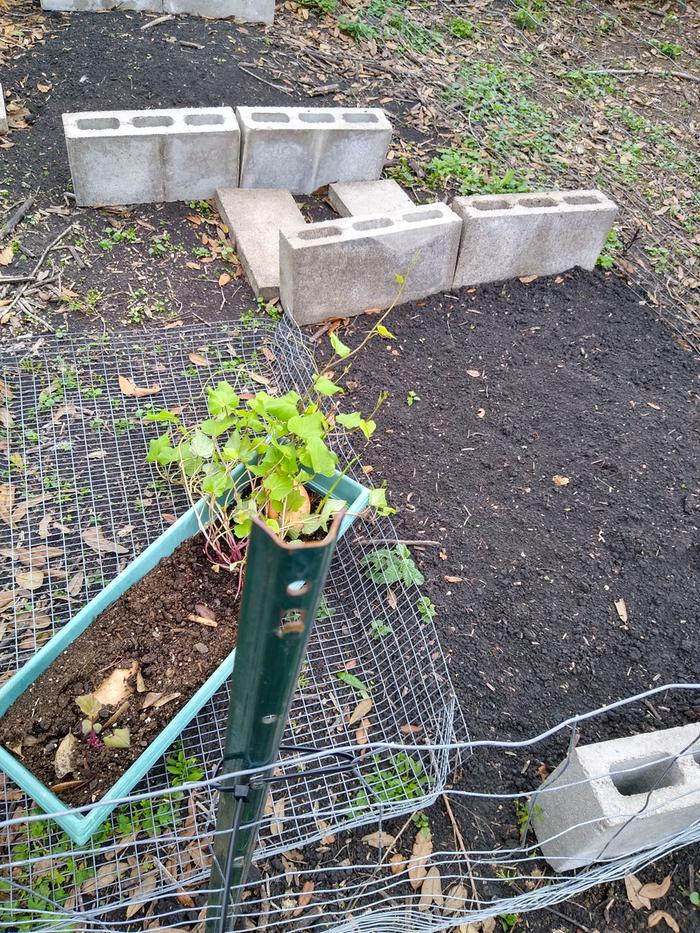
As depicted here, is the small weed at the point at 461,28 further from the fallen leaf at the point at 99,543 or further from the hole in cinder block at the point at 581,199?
the fallen leaf at the point at 99,543

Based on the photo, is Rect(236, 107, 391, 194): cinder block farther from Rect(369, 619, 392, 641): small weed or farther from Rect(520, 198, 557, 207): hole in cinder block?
Rect(369, 619, 392, 641): small weed

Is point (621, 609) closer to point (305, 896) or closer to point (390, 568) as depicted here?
point (390, 568)

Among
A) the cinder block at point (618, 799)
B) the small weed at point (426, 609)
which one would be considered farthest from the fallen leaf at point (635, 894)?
the small weed at point (426, 609)

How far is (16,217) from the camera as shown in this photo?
374cm

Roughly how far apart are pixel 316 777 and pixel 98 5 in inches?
214

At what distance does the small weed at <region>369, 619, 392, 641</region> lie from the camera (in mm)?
2459

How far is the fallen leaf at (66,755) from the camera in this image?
1.96m

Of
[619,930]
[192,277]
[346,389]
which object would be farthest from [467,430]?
[619,930]

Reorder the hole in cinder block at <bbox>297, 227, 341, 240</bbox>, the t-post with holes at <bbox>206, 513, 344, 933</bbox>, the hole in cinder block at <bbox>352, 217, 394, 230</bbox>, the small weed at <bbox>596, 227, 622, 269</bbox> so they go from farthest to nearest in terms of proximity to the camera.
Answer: the small weed at <bbox>596, 227, 622, 269</bbox> → the hole in cinder block at <bbox>352, 217, 394, 230</bbox> → the hole in cinder block at <bbox>297, 227, 341, 240</bbox> → the t-post with holes at <bbox>206, 513, 344, 933</bbox>

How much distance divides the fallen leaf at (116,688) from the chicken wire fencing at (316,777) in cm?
24

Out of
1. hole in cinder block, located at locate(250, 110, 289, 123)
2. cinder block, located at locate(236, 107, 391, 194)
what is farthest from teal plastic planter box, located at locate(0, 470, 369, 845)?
hole in cinder block, located at locate(250, 110, 289, 123)

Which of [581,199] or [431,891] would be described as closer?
[431,891]

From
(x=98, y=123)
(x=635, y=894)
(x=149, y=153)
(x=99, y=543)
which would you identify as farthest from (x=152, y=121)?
(x=635, y=894)

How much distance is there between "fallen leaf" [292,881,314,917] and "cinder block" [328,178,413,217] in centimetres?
337
